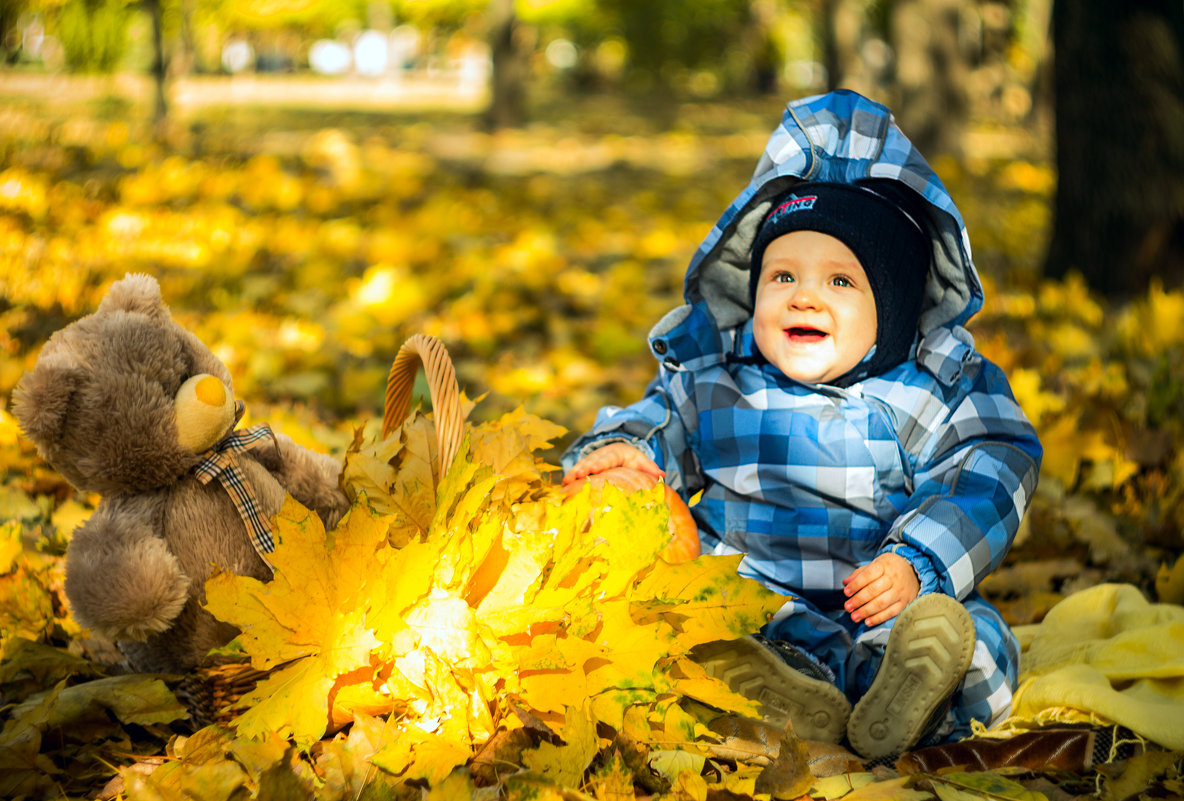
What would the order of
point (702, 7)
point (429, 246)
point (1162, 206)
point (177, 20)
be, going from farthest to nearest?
1. point (702, 7)
2. point (177, 20)
3. point (429, 246)
4. point (1162, 206)

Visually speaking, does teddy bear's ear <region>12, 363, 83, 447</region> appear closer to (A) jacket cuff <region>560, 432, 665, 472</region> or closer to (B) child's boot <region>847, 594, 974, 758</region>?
(A) jacket cuff <region>560, 432, 665, 472</region>

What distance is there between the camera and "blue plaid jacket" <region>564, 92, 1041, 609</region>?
61.7 inches

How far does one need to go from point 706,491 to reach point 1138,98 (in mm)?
3058

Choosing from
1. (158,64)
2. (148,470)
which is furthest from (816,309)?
(158,64)

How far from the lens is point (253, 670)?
1.26 m

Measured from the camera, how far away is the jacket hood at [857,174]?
1604 millimetres

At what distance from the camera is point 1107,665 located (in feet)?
5.17

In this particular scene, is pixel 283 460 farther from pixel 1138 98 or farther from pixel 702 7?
pixel 702 7

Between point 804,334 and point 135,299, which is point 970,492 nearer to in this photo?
point 804,334

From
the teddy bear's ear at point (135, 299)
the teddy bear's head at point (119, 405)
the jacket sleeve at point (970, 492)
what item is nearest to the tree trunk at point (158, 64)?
the teddy bear's ear at point (135, 299)

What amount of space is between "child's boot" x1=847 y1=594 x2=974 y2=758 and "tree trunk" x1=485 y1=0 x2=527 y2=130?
7.87 meters

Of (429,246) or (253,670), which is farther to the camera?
(429,246)

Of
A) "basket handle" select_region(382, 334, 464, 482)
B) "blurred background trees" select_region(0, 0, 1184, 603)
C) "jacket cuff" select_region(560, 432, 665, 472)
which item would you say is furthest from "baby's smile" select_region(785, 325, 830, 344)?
"blurred background trees" select_region(0, 0, 1184, 603)

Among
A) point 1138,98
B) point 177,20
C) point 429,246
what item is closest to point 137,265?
point 429,246
